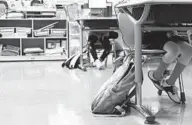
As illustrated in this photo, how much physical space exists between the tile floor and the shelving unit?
1.48 metres

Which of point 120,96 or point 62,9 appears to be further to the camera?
point 62,9

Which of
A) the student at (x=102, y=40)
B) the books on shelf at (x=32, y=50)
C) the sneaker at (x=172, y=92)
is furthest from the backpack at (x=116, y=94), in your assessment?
the books on shelf at (x=32, y=50)

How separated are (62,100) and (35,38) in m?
3.61

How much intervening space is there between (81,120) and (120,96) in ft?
1.10

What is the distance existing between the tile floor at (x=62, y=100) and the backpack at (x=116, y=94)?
0.09 meters

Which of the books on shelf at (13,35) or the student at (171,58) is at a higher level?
the books on shelf at (13,35)

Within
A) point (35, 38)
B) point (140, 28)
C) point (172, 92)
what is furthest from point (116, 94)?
point (35, 38)

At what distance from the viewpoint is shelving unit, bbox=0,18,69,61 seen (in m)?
6.17

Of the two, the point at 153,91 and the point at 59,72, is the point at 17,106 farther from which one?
the point at 59,72

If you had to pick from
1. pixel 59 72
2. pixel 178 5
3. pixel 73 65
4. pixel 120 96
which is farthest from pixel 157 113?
pixel 73 65

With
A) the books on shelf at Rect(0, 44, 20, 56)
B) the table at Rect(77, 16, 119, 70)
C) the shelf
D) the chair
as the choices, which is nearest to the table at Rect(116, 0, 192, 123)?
the chair

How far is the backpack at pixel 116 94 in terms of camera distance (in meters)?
2.36

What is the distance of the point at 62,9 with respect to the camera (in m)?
6.66

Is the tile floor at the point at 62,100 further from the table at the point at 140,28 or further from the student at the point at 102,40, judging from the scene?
the student at the point at 102,40
